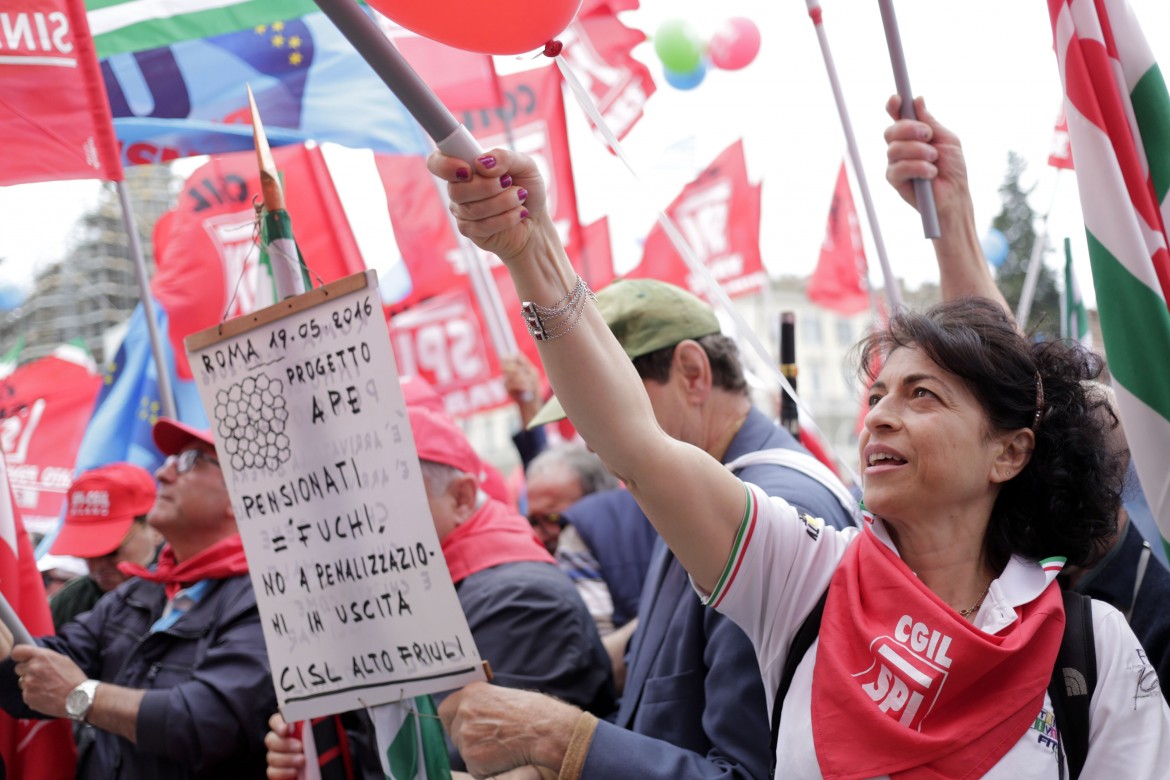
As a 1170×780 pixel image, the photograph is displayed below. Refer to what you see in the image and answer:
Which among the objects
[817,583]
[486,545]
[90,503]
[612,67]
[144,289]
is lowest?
[817,583]

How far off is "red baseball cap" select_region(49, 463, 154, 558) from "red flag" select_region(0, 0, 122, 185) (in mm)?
1722

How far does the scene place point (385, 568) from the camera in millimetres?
2240

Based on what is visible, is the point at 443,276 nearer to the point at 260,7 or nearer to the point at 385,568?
the point at 260,7

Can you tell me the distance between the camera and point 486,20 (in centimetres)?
160

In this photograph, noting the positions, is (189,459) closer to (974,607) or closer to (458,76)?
(974,607)

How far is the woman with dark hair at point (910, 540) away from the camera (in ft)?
5.59

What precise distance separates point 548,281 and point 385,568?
2.66 feet

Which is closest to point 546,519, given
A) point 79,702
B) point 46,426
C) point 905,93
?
point 79,702

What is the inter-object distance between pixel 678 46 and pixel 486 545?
19.7 feet

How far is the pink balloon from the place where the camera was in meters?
8.00

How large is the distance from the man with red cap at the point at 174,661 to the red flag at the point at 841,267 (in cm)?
955

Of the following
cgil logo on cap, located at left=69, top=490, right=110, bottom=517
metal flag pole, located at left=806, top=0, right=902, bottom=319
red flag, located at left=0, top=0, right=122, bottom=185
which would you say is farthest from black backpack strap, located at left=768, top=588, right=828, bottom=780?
cgil logo on cap, located at left=69, top=490, right=110, bottom=517

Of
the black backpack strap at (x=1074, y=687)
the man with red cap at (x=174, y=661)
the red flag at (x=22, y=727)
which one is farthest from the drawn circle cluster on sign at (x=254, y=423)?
the black backpack strap at (x=1074, y=687)

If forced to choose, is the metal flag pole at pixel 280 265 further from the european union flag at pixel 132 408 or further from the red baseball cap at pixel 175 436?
the european union flag at pixel 132 408
